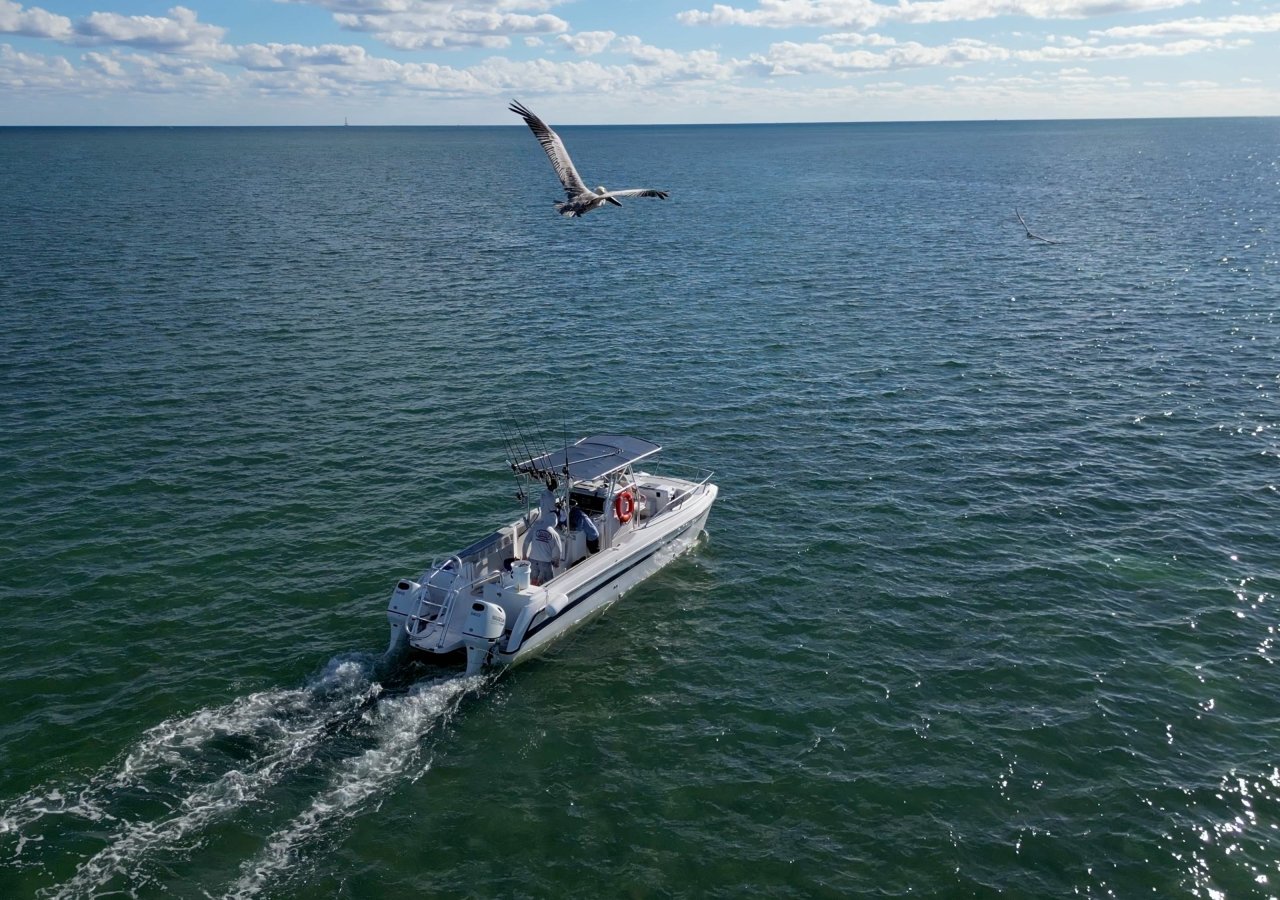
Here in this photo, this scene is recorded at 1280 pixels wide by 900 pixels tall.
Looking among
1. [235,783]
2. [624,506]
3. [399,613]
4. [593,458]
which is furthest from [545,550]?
[235,783]

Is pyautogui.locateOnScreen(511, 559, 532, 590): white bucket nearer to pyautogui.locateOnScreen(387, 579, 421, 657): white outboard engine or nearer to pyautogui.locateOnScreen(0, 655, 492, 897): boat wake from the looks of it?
pyautogui.locateOnScreen(387, 579, 421, 657): white outboard engine

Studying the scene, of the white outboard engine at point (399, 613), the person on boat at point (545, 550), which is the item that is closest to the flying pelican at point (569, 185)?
the person on boat at point (545, 550)

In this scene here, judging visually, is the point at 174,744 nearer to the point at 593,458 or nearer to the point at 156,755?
the point at 156,755

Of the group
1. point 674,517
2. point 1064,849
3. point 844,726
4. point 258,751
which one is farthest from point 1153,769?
point 258,751

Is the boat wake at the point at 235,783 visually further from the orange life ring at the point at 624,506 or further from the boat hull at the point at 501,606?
the orange life ring at the point at 624,506

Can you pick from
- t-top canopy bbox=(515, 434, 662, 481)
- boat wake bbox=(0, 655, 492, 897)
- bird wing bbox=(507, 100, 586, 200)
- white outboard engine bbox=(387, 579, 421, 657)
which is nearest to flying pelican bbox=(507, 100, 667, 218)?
bird wing bbox=(507, 100, 586, 200)
